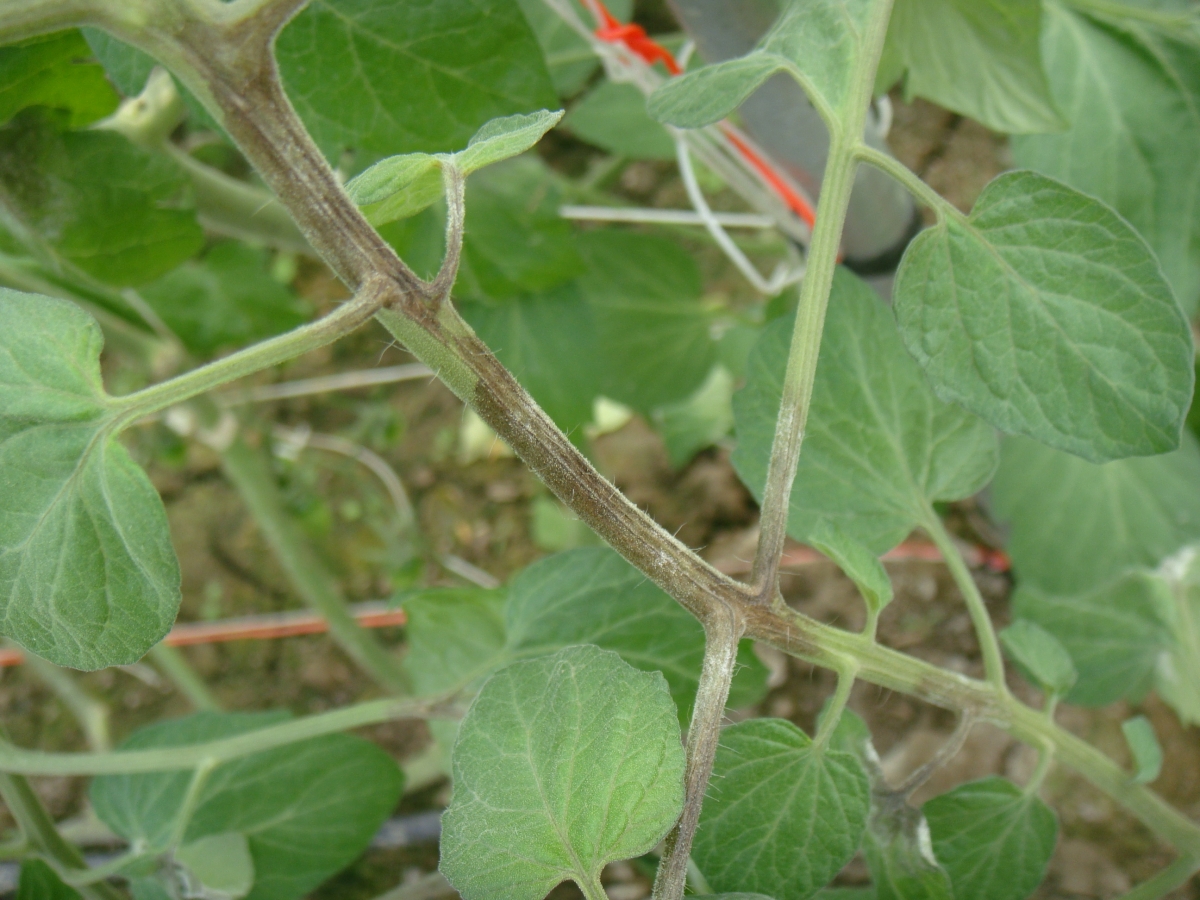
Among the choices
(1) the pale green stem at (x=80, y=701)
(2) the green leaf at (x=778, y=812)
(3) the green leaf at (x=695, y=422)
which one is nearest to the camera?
(2) the green leaf at (x=778, y=812)

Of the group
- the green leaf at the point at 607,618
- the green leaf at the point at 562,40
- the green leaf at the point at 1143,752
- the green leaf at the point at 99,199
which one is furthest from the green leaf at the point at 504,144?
the green leaf at the point at 562,40

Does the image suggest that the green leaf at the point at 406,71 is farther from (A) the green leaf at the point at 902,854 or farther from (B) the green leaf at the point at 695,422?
(B) the green leaf at the point at 695,422

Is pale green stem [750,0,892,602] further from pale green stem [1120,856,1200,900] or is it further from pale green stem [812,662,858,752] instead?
pale green stem [1120,856,1200,900]


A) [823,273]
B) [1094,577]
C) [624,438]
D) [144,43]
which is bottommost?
[624,438]

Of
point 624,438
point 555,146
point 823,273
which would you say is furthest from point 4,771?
point 555,146

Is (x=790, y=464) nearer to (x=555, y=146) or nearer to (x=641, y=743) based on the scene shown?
(x=641, y=743)

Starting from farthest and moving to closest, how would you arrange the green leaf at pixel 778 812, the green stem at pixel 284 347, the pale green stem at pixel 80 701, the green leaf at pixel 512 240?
the pale green stem at pixel 80 701
the green leaf at pixel 512 240
the green leaf at pixel 778 812
the green stem at pixel 284 347
